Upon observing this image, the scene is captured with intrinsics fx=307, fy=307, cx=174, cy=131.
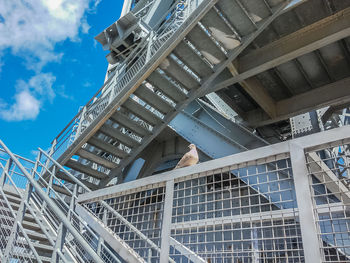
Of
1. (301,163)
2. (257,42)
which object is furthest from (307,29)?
(301,163)

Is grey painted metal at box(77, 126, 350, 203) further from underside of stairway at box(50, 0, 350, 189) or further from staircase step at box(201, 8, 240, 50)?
staircase step at box(201, 8, 240, 50)

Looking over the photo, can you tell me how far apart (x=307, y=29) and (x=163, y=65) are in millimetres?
3270

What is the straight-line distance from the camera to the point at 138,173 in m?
10.4

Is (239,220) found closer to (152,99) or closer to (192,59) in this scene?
(192,59)

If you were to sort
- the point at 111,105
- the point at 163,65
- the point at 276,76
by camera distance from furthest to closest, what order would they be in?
the point at 276,76
the point at 111,105
the point at 163,65

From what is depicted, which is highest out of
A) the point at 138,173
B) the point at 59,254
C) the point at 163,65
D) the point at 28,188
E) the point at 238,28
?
the point at 238,28

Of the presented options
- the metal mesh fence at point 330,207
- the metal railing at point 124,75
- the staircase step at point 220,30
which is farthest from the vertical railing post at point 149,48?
the metal mesh fence at point 330,207

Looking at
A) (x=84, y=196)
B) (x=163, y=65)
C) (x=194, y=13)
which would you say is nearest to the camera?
(x=84, y=196)

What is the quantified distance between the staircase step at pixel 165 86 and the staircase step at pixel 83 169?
3.18 meters

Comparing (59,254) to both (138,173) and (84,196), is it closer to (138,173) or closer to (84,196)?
(84,196)

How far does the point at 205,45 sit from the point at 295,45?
6.82 ft

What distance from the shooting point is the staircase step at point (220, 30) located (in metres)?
6.05

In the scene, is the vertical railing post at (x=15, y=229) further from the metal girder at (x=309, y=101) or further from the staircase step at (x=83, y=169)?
the metal girder at (x=309, y=101)

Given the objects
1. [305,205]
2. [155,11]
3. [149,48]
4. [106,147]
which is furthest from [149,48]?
[305,205]
